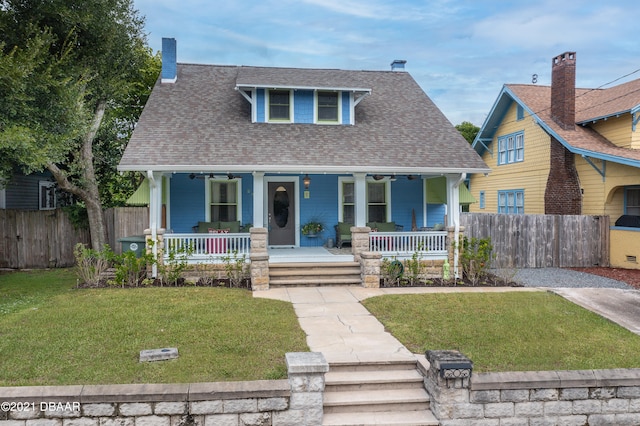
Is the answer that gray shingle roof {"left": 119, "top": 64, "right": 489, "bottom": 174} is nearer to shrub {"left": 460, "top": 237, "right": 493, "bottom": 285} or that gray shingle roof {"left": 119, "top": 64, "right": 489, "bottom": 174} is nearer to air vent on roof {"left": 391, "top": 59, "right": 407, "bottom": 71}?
shrub {"left": 460, "top": 237, "right": 493, "bottom": 285}

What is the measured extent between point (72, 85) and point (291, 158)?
5.50m

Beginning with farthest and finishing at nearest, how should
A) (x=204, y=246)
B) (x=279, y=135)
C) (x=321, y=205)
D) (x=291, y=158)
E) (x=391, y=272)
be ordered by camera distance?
(x=321, y=205), (x=279, y=135), (x=291, y=158), (x=204, y=246), (x=391, y=272)

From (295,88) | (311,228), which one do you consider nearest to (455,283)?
(311,228)

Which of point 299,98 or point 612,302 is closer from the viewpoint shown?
point 612,302

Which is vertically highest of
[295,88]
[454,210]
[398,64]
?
[398,64]

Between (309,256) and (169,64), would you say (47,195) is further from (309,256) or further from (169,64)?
(309,256)

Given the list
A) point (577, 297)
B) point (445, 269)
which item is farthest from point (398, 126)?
point (577, 297)

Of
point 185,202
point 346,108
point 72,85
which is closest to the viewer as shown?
point 72,85

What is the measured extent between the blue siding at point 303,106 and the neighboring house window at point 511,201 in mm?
11482

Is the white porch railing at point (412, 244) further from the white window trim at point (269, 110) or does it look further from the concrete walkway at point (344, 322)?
the white window trim at point (269, 110)

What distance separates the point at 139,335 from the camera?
701 cm

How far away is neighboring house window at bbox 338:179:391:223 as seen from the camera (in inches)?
587

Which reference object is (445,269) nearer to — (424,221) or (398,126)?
(424,221)

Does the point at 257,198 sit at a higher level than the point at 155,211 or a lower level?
higher
